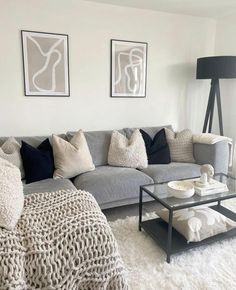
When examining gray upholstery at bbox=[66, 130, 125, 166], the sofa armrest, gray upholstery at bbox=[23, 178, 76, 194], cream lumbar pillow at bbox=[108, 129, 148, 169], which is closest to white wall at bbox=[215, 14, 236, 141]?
the sofa armrest

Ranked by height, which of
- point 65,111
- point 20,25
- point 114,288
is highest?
point 20,25

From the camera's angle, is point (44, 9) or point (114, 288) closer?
point (114, 288)

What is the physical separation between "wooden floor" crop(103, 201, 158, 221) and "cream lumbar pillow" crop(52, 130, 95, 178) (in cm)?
50

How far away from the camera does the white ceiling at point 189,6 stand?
2.89 metres

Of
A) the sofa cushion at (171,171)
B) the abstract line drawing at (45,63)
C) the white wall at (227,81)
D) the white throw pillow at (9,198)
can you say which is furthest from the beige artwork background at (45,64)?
the white wall at (227,81)

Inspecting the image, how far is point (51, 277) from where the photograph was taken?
1177 mm

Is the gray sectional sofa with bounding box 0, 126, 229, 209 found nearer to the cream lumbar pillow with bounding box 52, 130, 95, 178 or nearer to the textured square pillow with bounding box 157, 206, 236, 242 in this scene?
the cream lumbar pillow with bounding box 52, 130, 95, 178

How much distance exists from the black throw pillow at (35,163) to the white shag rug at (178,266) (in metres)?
0.89

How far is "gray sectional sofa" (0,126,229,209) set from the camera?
7.53 feet

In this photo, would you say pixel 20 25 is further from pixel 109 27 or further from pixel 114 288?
pixel 114 288

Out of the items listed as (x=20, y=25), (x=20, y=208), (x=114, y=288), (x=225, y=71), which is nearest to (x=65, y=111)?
(x=20, y=25)

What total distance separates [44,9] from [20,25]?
323 mm

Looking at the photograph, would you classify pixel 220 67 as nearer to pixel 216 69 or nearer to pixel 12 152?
pixel 216 69

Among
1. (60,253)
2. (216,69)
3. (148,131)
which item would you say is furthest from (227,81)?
(60,253)
